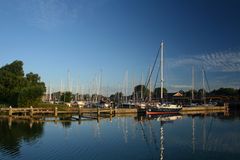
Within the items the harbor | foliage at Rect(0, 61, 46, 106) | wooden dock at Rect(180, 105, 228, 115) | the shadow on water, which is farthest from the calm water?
wooden dock at Rect(180, 105, 228, 115)

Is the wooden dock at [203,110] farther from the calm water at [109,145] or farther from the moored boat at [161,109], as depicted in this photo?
the calm water at [109,145]

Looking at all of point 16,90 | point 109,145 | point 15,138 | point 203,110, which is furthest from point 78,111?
point 203,110

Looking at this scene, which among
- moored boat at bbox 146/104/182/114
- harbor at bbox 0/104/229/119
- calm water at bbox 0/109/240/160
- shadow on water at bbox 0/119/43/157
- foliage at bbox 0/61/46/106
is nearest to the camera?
calm water at bbox 0/109/240/160

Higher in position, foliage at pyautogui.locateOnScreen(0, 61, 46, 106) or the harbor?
foliage at pyautogui.locateOnScreen(0, 61, 46, 106)

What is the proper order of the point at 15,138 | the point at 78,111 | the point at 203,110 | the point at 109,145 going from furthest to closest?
the point at 203,110 < the point at 78,111 < the point at 15,138 < the point at 109,145

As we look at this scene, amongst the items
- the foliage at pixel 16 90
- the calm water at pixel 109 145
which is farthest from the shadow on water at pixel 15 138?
the foliage at pixel 16 90

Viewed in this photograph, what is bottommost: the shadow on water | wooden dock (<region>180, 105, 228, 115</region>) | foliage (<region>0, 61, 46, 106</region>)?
the shadow on water

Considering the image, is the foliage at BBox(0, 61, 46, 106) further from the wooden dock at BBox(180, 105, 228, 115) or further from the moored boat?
the wooden dock at BBox(180, 105, 228, 115)

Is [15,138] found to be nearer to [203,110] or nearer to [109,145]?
[109,145]

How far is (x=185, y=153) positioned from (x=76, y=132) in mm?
20989

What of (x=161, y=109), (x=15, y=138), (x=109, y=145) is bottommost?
(x=109, y=145)

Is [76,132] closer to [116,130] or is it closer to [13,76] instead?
[116,130]

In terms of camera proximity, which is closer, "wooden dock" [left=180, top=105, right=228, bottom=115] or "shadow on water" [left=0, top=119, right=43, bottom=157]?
"shadow on water" [left=0, top=119, right=43, bottom=157]

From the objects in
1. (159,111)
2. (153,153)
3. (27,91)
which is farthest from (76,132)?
(159,111)
